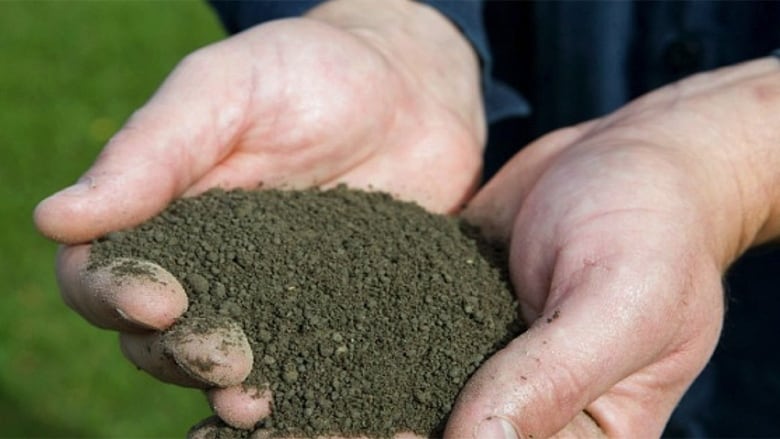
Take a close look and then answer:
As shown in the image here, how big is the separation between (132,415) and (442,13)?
7.47ft

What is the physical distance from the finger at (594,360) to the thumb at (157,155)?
0.89 m

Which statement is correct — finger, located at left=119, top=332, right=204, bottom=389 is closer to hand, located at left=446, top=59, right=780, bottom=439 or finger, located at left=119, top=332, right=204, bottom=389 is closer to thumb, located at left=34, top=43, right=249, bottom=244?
thumb, located at left=34, top=43, right=249, bottom=244

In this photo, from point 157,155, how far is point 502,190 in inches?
35.6

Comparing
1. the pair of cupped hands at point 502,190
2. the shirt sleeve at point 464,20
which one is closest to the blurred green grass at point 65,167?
the shirt sleeve at point 464,20

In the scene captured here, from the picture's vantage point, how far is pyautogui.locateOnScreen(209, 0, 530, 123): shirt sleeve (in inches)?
116

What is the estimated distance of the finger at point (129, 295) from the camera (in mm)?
1860

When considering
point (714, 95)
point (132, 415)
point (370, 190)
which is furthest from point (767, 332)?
point (132, 415)

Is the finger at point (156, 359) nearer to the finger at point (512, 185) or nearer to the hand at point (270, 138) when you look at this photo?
the hand at point (270, 138)

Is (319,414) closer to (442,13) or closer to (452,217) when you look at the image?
(452,217)

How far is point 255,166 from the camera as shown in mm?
2430

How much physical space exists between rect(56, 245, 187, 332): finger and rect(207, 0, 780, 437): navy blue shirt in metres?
1.21

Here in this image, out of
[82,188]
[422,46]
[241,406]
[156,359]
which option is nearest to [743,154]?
[422,46]

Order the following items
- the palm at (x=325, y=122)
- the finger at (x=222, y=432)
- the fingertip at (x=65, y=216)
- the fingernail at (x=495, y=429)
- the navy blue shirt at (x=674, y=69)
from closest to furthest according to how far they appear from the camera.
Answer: the fingernail at (x=495, y=429) < the finger at (x=222, y=432) < the fingertip at (x=65, y=216) < the palm at (x=325, y=122) < the navy blue shirt at (x=674, y=69)

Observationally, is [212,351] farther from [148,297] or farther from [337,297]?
[337,297]
